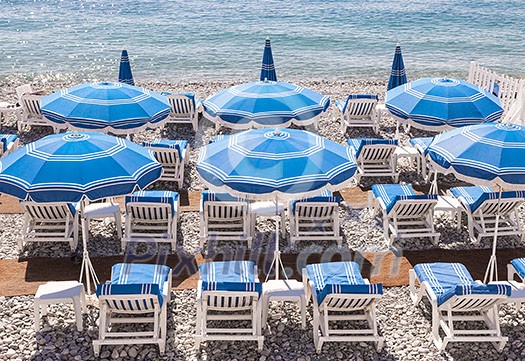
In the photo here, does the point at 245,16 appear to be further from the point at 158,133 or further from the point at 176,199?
the point at 176,199

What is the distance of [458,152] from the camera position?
673 centimetres

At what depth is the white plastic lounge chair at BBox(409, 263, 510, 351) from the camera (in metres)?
6.01

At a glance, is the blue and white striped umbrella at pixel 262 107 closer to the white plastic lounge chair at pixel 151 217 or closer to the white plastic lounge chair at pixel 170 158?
the white plastic lounge chair at pixel 170 158

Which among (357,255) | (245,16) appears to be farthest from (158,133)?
(245,16)

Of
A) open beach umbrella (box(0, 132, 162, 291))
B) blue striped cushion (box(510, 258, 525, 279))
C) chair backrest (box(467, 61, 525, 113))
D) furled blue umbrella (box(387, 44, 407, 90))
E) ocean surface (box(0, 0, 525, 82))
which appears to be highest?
open beach umbrella (box(0, 132, 162, 291))

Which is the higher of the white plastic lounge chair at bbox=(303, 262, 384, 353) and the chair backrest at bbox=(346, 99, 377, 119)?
the chair backrest at bbox=(346, 99, 377, 119)

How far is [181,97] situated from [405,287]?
26.2 ft

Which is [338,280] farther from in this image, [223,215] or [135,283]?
[223,215]

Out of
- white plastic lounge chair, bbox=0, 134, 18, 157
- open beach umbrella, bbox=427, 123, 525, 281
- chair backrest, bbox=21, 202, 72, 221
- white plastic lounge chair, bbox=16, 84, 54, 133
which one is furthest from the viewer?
white plastic lounge chair, bbox=16, 84, 54, 133

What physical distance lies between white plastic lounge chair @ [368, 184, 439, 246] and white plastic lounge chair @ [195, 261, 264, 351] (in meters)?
2.96

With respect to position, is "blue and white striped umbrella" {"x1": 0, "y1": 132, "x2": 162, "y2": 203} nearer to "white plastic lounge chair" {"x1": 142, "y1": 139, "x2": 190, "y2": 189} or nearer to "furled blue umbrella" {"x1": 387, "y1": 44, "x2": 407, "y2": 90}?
"white plastic lounge chair" {"x1": 142, "y1": 139, "x2": 190, "y2": 189}

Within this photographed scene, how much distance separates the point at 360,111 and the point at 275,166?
27.4 ft

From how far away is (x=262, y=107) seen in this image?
29.8 ft

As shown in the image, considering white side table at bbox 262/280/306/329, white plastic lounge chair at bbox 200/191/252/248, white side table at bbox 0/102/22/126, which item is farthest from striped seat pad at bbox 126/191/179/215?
white side table at bbox 0/102/22/126
